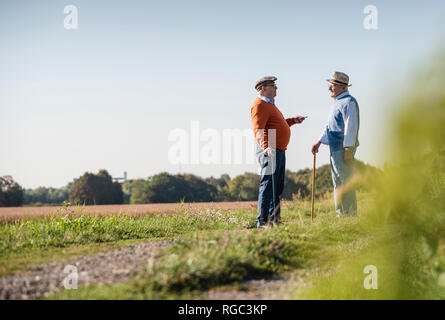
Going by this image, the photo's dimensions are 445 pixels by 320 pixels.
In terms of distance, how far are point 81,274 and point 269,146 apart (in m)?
3.87

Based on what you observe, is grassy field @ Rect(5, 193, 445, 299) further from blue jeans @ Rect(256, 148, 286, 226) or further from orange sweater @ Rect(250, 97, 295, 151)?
orange sweater @ Rect(250, 97, 295, 151)

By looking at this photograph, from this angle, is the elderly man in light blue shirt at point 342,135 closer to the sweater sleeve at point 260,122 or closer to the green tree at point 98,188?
the sweater sleeve at point 260,122

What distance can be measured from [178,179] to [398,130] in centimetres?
2982

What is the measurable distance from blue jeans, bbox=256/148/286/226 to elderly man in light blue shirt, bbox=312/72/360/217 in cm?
99

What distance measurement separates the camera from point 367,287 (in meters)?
2.39

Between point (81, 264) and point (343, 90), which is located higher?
point (343, 90)

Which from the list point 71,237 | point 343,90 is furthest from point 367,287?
point 343,90

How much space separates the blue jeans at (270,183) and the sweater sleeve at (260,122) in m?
0.27

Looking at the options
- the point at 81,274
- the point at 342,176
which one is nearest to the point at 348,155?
the point at 342,176

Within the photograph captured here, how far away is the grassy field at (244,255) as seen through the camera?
163 centimetres

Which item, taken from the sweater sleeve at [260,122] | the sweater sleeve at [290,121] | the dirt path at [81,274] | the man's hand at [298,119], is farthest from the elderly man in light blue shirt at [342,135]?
the dirt path at [81,274]

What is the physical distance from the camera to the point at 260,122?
6668 millimetres

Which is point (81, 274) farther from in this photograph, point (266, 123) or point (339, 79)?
point (339, 79)
